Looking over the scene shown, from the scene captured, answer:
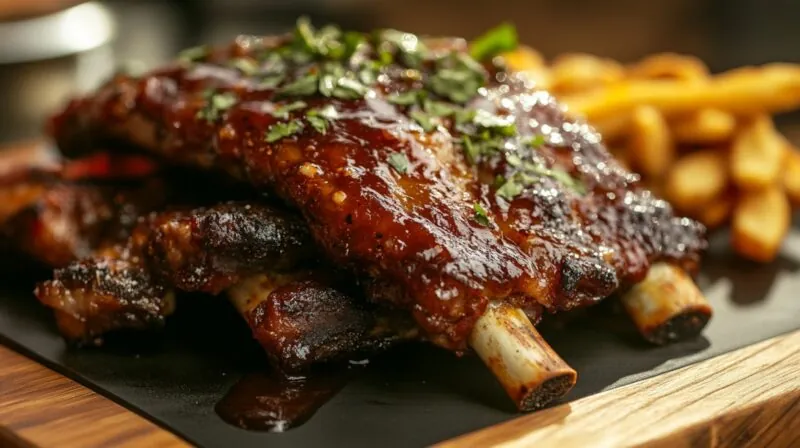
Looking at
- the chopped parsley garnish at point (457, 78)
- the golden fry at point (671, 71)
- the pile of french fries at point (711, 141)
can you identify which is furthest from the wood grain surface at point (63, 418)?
the golden fry at point (671, 71)

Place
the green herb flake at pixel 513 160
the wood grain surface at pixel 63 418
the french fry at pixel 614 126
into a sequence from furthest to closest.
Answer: the french fry at pixel 614 126
the green herb flake at pixel 513 160
the wood grain surface at pixel 63 418

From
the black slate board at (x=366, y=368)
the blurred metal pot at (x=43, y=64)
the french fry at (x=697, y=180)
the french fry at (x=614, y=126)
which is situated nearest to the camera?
the black slate board at (x=366, y=368)

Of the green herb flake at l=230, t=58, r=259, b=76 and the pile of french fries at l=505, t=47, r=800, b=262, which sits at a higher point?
the green herb flake at l=230, t=58, r=259, b=76

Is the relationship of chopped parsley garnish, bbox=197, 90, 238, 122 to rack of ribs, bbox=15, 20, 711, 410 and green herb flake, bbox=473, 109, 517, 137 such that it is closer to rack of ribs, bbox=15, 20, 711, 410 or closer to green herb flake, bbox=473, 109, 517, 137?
rack of ribs, bbox=15, 20, 711, 410

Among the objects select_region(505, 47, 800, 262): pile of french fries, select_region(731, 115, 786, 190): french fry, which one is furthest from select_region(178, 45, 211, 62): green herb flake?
select_region(731, 115, 786, 190): french fry

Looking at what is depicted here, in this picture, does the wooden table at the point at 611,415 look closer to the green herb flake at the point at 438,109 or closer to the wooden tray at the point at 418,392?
the wooden tray at the point at 418,392

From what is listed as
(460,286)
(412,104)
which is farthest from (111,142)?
(460,286)
